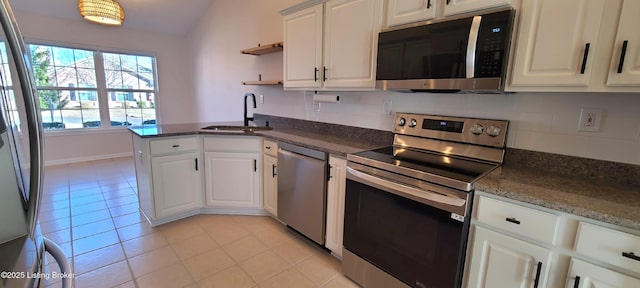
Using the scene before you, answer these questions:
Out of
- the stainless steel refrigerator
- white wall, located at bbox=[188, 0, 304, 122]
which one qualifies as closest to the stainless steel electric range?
the stainless steel refrigerator

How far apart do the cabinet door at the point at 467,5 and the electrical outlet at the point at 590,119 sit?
706 mm

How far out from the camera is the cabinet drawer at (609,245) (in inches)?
38.2

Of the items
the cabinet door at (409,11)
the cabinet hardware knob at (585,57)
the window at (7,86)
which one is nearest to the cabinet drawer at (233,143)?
the cabinet door at (409,11)

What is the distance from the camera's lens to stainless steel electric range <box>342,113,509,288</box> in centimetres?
137

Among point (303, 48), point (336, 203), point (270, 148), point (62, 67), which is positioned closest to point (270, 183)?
point (270, 148)

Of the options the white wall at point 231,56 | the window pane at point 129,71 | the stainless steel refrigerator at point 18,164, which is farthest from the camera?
the window pane at point 129,71

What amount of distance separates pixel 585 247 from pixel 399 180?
0.77 meters

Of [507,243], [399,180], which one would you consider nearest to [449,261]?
[507,243]

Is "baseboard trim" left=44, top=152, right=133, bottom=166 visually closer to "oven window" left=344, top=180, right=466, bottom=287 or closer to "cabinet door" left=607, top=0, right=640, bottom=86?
"oven window" left=344, top=180, right=466, bottom=287

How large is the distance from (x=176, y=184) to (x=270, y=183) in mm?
886

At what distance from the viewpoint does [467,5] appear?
57.7 inches

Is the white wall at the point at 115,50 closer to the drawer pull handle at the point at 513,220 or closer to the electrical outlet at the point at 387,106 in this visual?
the electrical outlet at the point at 387,106

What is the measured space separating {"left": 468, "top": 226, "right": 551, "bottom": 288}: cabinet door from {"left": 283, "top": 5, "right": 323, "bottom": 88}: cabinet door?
1637mm

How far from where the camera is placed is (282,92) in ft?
10.9
